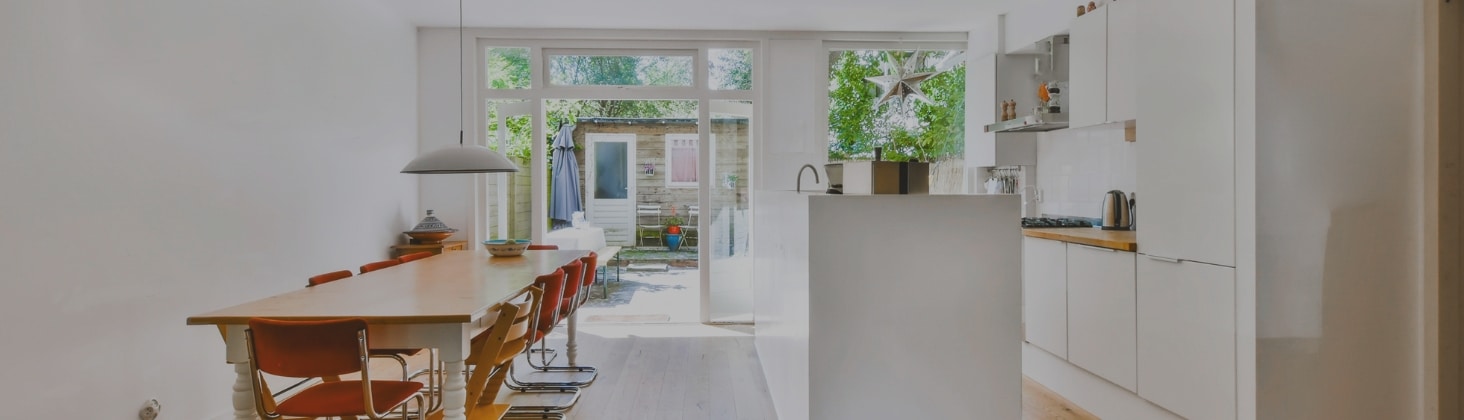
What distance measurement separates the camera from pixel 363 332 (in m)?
2.03

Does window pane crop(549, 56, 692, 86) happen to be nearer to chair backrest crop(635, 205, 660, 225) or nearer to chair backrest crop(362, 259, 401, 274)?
chair backrest crop(362, 259, 401, 274)

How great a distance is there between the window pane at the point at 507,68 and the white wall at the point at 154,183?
130cm

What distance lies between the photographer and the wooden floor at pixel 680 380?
3.30 m

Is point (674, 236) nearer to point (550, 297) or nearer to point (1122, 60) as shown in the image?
point (550, 297)

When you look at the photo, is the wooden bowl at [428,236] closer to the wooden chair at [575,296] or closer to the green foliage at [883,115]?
the wooden chair at [575,296]

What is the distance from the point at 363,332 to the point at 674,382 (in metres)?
2.02

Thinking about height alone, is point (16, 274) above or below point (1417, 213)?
below

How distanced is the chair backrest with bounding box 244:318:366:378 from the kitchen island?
4.51 ft

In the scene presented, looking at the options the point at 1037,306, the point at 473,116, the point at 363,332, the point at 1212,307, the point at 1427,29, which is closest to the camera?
the point at 363,332

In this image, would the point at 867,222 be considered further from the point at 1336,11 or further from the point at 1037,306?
the point at 1037,306

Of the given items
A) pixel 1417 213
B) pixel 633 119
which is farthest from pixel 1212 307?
pixel 633 119

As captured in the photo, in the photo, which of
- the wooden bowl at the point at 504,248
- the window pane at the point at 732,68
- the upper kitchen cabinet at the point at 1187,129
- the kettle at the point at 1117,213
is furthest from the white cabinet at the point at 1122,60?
the wooden bowl at the point at 504,248

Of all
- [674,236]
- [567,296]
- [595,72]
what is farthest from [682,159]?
[567,296]

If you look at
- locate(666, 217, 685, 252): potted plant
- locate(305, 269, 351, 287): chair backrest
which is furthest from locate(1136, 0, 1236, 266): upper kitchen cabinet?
locate(666, 217, 685, 252): potted plant
